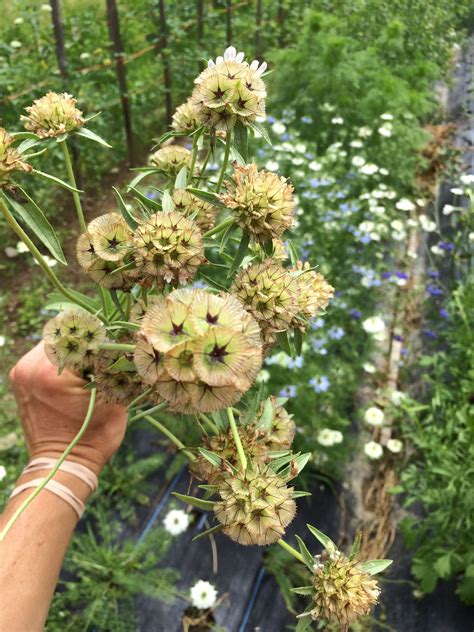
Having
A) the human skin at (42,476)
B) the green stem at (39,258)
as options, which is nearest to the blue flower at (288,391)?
the human skin at (42,476)

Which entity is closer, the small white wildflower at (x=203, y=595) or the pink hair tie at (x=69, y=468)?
the pink hair tie at (x=69, y=468)

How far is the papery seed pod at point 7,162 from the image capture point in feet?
2.39

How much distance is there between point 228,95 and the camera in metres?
0.79

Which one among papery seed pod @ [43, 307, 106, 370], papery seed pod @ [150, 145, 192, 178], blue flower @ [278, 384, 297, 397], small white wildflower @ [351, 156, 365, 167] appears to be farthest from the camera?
small white wildflower @ [351, 156, 365, 167]

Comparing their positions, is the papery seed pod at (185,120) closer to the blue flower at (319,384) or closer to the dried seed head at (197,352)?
the dried seed head at (197,352)

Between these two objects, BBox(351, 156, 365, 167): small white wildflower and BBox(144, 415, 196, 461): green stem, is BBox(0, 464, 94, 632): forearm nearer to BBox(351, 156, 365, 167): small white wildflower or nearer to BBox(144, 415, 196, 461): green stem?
BBox(144, 415, 196, 461): green stem

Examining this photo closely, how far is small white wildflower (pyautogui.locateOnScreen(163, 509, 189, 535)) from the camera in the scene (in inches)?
82.7

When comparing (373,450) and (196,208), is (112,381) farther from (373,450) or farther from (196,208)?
(373,450)

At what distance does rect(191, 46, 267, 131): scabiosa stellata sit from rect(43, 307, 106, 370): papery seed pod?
0.30 metres

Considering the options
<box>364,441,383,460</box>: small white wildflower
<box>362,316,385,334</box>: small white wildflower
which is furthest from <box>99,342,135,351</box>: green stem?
<box>362,316,385,334</box>: small white wildflower

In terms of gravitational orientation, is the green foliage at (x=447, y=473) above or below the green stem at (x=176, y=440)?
below

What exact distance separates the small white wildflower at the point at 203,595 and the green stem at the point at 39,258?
1.37 m

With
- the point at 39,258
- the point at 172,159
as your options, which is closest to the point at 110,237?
the point at 39,258

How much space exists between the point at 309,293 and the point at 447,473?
1417mm
